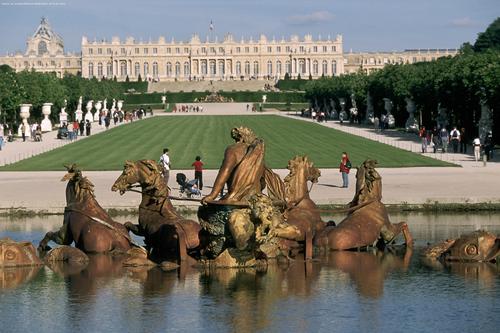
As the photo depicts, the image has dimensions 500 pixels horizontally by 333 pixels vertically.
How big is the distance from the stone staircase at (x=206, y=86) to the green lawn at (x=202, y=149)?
Answer: 99.9 m

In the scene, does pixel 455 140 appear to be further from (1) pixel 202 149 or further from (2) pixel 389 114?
(2) pixel 389 114

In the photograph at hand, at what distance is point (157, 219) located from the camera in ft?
51.3

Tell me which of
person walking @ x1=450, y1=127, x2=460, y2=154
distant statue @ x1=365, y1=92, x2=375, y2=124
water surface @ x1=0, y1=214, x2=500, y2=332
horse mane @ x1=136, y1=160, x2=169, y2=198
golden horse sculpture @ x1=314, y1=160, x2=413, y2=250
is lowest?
water surface @ x1=0, y1=214, x2=500, y2=332

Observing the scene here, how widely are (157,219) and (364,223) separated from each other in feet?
9.27

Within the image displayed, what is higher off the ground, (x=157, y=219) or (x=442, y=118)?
(x=442, y=118)

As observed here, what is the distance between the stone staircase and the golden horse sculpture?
148427mm

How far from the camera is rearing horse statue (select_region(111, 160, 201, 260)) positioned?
15141mm

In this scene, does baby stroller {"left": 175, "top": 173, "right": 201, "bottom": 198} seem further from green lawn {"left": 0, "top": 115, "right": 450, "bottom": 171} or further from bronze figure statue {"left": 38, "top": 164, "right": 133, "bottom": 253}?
green lawn {"left": 0, "top": 115, "right": 450, "bottom": 171}

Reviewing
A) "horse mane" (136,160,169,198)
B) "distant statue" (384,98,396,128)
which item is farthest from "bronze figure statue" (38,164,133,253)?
"distant statue" (384,98,396,128)

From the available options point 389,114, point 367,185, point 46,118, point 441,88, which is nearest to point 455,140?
point 441,88

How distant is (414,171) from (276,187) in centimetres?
1802

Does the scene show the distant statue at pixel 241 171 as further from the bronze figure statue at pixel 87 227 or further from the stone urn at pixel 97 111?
the stone urn at pixel 97 111

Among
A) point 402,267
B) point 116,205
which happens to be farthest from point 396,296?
point 116,205

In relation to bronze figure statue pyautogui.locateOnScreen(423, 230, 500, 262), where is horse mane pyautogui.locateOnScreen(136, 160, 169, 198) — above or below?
above
